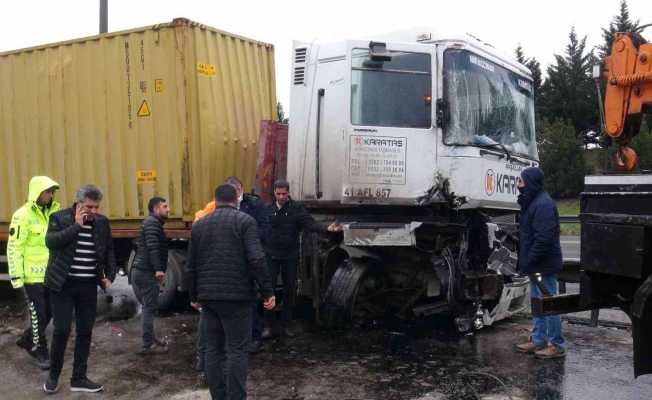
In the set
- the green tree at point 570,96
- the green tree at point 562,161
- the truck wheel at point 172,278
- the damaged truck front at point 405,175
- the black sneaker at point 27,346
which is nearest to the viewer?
the black sneaker at point 27,346

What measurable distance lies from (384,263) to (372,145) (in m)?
1.25

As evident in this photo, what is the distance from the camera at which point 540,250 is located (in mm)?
6078

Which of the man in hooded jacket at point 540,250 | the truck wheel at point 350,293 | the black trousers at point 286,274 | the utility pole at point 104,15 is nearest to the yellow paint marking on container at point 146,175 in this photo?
the black trousers at point 286,274

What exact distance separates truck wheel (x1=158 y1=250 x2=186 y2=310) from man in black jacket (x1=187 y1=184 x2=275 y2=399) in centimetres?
358

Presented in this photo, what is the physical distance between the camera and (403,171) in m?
6.67

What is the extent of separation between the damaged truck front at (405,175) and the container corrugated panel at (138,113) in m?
1.18

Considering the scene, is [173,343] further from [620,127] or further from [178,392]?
[620,127]

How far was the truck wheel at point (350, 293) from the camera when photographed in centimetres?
671

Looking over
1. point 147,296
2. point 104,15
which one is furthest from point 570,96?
point 147,296

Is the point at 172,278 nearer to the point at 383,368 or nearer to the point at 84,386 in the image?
the point at 84,386

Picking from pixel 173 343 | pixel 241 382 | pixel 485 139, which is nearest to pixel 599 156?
pixel 485 139

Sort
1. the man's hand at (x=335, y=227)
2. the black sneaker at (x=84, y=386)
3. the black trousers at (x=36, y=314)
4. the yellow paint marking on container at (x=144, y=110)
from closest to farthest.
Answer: the black sneaker at (x=84, y=386), the black trousers at (x=36, y=314), the man's hand at (x=335, y=227), the yellow paint marking on container at (x=144, y=110)

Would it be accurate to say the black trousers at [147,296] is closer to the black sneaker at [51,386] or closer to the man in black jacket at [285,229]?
the man in black jacket at [285,229]

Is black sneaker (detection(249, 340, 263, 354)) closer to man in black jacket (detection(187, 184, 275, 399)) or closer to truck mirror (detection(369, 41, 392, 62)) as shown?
man in black jacket (detection(187, 184, 275, 399))
